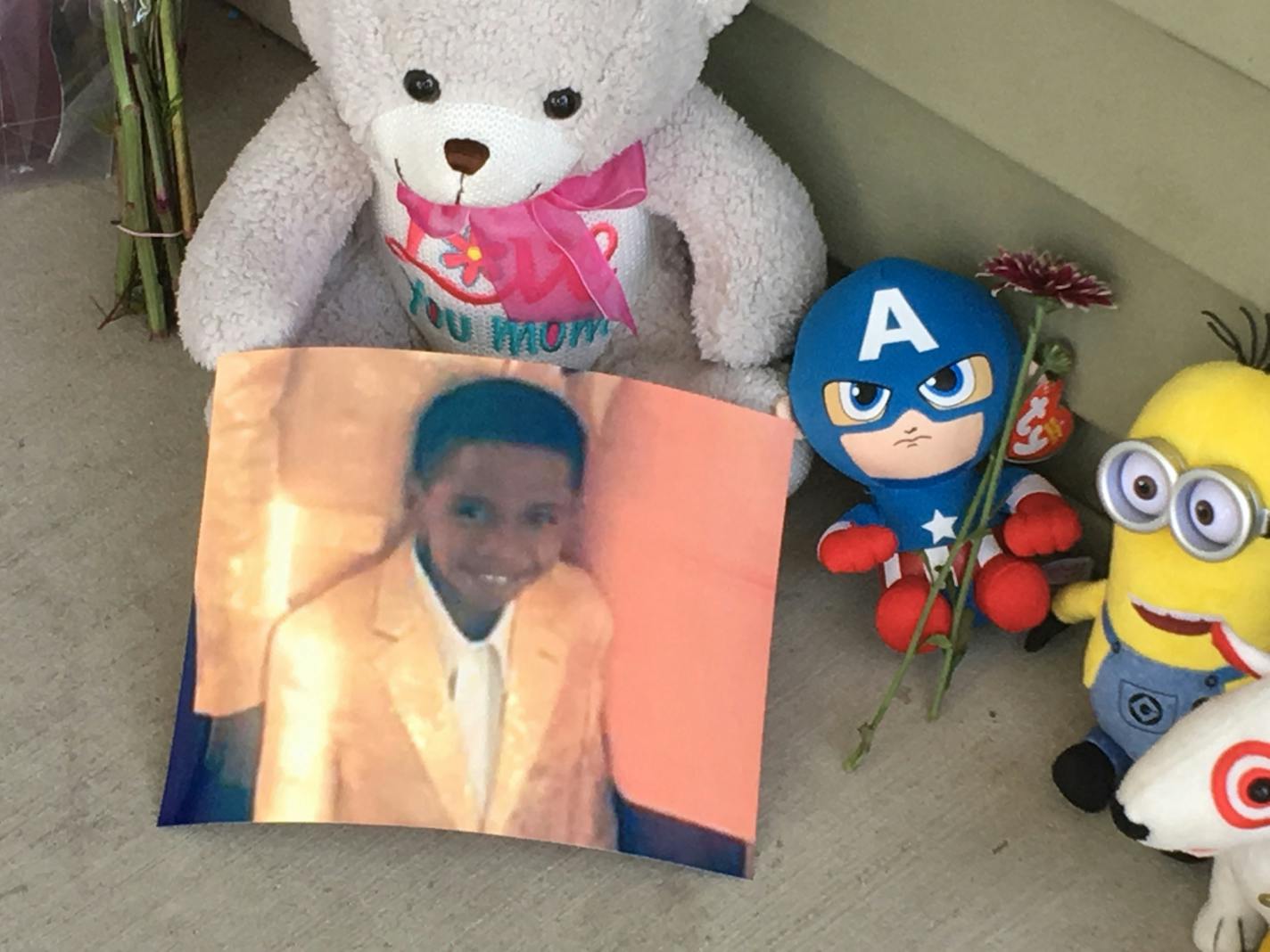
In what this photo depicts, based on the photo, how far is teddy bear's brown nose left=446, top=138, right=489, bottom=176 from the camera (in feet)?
2.64

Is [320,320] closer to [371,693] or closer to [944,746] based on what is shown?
[371,693]

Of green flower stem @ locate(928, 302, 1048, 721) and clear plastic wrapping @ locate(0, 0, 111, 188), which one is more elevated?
green flower stem @ locate(928, 302, 1048, 721)

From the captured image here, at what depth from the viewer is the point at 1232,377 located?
76cm

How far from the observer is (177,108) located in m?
0.98

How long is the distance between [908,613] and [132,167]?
59cm

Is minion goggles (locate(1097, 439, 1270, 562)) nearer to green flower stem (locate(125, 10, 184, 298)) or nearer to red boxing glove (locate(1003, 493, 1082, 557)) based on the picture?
red boxing glove (locate(1003, 493, 1082, 557))

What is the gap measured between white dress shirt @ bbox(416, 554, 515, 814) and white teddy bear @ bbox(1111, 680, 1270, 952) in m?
0.34

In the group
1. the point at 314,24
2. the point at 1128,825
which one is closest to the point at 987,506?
the point at 1128,825

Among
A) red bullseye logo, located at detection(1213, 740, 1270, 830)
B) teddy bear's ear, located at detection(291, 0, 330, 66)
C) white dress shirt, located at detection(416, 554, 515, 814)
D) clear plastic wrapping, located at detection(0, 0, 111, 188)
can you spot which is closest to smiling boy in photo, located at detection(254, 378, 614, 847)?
white dress shirt, located at detection(416, 554, 515, 814)

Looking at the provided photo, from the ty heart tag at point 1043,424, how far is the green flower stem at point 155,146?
1.94 ft

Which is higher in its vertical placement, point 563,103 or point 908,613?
point 563,103

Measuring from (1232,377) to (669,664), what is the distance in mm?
340

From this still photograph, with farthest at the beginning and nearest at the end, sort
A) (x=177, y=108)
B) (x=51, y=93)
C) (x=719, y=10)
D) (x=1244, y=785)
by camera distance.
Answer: (x=51, y=93), (x=177, y=108), (x=719, y=10), (x=1244, y=785)

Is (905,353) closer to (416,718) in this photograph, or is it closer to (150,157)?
(416,718)
